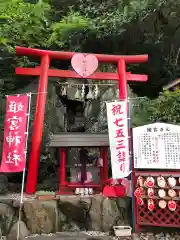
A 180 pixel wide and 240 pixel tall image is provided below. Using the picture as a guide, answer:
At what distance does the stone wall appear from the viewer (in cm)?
733

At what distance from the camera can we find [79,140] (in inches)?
344

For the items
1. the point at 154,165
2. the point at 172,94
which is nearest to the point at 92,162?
the point at 154,165

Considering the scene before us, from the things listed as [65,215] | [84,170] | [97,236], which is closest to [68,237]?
[97,236]

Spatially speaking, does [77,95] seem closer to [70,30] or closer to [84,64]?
[70,30]

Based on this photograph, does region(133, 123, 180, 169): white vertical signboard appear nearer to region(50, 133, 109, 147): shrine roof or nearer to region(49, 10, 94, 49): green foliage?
region(50, 133, 109, 147): shrine roof

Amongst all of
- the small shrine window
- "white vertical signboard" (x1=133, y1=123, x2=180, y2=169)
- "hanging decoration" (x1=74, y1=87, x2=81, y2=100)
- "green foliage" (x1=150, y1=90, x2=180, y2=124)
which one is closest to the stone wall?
"white vertical signboard" (x1=133, y1=123, x2=180, y2=169)

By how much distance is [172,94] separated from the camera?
10.8 meters

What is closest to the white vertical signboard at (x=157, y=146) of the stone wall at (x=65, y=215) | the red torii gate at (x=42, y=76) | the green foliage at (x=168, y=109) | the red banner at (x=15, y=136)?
the stone wall at (x=65, y=215)

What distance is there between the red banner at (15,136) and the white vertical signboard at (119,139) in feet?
8.36

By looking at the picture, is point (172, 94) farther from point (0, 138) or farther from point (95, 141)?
point (0, 138)

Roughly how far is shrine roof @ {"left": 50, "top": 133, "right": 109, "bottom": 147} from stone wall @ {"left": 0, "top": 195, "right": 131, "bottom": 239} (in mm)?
1662

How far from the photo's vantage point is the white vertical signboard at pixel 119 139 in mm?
7570

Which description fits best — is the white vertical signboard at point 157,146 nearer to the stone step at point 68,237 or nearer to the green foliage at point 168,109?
the stone step at point 68,237

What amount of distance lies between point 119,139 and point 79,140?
5.00 feet
